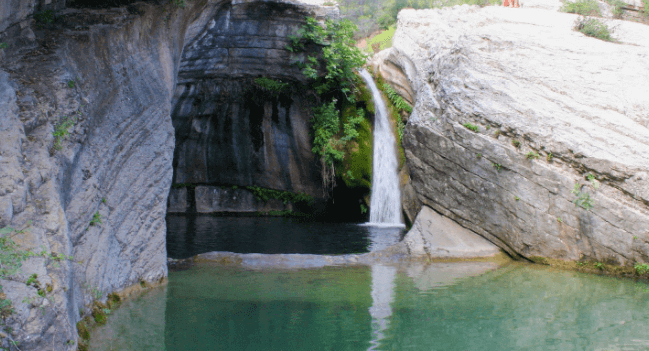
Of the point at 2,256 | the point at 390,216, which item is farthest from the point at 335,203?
the point at 2,256

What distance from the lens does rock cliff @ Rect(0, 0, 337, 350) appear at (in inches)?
154

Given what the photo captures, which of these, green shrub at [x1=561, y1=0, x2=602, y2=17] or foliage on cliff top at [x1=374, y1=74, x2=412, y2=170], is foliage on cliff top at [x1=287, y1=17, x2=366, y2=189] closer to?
foliage on cliff top at [x1=374, y1=74, x2=412, y2=170]

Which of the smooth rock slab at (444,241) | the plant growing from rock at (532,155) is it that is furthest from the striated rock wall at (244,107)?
the plant growing from rock at (532,155)

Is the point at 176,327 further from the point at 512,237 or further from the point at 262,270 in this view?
the point at 512,237

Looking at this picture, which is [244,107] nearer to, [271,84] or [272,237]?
[271,84]

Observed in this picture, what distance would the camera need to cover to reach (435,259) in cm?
947

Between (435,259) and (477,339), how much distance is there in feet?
14.7

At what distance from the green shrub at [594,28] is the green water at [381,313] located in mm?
6238

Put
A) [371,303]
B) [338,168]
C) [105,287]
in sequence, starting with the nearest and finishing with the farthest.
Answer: [105,287] < [371,303] < [338,168]

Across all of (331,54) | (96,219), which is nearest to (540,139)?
(96,219)

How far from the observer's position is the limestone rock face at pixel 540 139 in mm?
8227

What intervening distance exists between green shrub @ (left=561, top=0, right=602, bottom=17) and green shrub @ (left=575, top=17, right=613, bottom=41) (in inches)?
65.1

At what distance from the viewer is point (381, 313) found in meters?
5.84

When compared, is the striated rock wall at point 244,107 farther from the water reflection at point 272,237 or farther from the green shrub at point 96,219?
the green shrub at point 96,219
